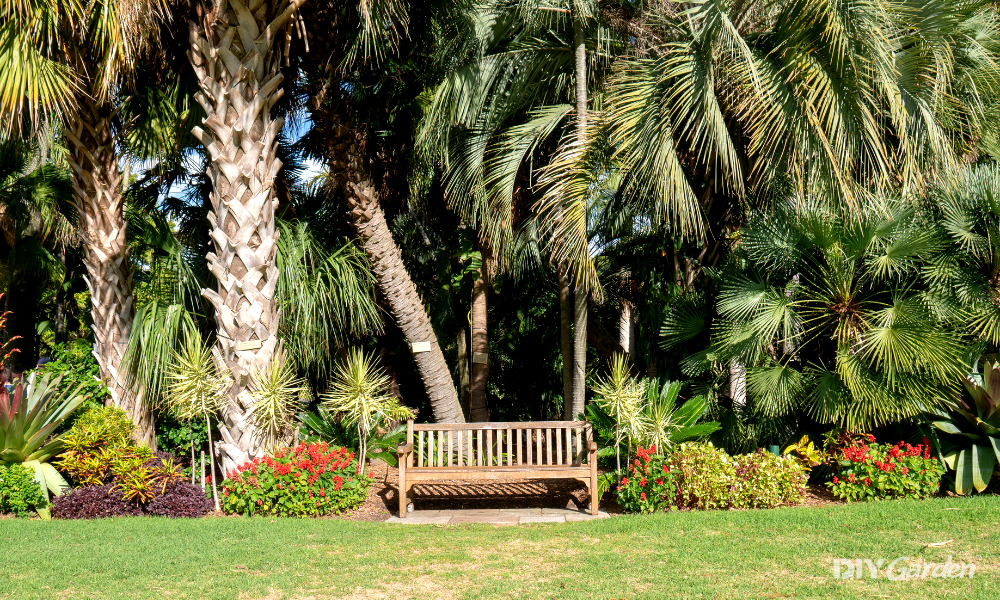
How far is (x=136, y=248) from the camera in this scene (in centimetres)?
909

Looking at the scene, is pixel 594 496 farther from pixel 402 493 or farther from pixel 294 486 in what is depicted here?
pixel 294 486

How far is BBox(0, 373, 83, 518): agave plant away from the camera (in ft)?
23.3

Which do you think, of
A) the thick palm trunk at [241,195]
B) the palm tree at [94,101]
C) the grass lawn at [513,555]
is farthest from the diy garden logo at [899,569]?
the palm tree at [94,101]

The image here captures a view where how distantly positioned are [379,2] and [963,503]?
704 cm

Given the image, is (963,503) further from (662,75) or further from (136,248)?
(136,248)

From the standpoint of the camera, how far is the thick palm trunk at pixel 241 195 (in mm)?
7016

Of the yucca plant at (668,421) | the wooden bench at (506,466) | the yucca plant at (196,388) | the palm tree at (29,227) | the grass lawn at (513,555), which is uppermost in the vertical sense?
the palm tree at (29,227)

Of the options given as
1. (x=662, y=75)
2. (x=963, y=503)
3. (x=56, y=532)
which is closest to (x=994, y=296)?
(x=963, y=503)

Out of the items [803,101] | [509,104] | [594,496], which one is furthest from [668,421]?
[509,104]

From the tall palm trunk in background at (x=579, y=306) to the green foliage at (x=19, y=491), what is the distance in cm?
529

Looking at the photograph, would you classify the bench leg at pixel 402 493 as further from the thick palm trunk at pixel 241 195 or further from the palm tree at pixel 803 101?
the palm tree at pixel 803 101

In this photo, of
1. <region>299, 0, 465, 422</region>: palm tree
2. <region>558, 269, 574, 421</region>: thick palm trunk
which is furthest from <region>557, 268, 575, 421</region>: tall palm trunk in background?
<region>299, 0, 465, 422</region>: palm tree

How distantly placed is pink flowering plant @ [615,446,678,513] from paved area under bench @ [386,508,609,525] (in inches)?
10.9

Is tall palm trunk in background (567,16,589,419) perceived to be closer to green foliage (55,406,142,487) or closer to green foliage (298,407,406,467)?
green foliage (298,407,406,467)
